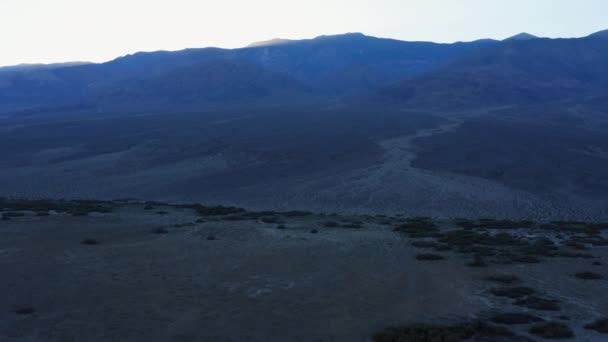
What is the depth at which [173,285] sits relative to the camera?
14.2m

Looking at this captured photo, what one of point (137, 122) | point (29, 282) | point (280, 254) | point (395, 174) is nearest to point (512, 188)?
point (395, 174)

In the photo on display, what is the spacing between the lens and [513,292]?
13.4 m

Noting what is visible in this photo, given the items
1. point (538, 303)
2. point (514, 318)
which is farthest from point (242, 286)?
point (538, 303)

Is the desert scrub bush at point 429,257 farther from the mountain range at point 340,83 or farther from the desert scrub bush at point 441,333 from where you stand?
the mountain range at point 340,83

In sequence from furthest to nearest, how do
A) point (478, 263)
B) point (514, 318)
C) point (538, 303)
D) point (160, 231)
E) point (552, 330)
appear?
point (160, 231) < point (478, 263) < point (538, 303) < point (514, 318) < point (552, 330)

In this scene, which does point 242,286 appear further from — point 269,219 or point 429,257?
point 269,219

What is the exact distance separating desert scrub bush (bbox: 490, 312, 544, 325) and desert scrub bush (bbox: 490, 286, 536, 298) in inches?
55.5

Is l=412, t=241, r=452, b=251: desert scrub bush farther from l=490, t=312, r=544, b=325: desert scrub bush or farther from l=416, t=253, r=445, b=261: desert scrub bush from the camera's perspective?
l=490, t=312, r=544, b=325: desert scrub bush

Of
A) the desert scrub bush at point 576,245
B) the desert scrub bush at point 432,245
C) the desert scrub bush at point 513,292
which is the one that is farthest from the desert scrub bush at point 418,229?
the desert scrub bush at point 513,292

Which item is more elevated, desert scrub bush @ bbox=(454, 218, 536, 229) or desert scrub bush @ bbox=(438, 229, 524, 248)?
desert scrub bush @ bbox=(438, 229, 524, 248)

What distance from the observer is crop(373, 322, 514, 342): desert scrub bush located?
34.8 ft

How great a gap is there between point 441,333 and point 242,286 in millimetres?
5327

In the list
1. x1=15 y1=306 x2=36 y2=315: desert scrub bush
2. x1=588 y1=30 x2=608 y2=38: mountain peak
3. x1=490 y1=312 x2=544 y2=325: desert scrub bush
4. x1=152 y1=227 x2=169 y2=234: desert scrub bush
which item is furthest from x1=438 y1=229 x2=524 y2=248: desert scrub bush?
x1=588 y1=30 x2=608 y2=38: mountain peak

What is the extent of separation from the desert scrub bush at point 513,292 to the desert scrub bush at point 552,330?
201cm
